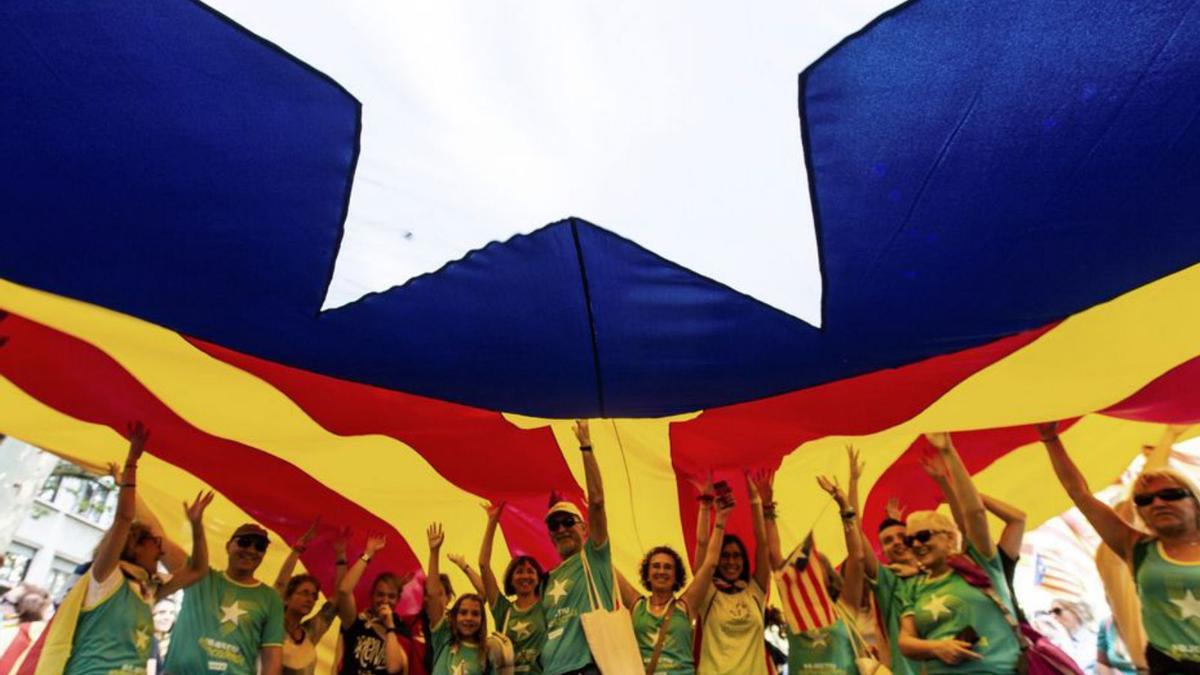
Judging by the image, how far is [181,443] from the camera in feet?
12.1

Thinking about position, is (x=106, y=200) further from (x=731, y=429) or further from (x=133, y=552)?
(x=731, y=429)

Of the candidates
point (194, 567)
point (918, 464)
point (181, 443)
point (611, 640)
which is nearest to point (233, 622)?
point (194, 567)

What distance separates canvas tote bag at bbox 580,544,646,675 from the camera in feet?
10.4

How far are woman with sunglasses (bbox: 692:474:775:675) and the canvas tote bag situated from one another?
34cm

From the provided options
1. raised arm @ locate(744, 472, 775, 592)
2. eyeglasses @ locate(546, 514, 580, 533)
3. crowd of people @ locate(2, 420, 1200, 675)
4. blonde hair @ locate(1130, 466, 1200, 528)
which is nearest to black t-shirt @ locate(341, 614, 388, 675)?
crowd of people @ locate(2, 420, 1200, 675)

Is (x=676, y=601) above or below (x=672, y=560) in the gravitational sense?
below

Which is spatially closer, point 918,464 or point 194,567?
point 194,567

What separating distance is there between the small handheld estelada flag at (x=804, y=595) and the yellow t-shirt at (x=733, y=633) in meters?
0.19

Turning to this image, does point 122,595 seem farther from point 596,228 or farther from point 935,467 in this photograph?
point 935,467

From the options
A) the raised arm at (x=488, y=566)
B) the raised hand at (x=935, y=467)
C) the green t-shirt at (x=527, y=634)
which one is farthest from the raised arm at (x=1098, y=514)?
the raised arm at (x=488, y=566)

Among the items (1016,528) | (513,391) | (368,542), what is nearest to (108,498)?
(368,542)

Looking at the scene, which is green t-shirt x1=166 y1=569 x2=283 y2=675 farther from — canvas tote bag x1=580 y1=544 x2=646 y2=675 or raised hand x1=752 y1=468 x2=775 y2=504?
raised hand x1=752 y1=468 x2=775 y2=504

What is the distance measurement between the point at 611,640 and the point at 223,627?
1.47m

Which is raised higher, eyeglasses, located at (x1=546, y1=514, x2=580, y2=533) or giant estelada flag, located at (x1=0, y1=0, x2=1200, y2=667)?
giant estelada flag, located at (x1=0, y1=0, x2=1200, y2=667)
